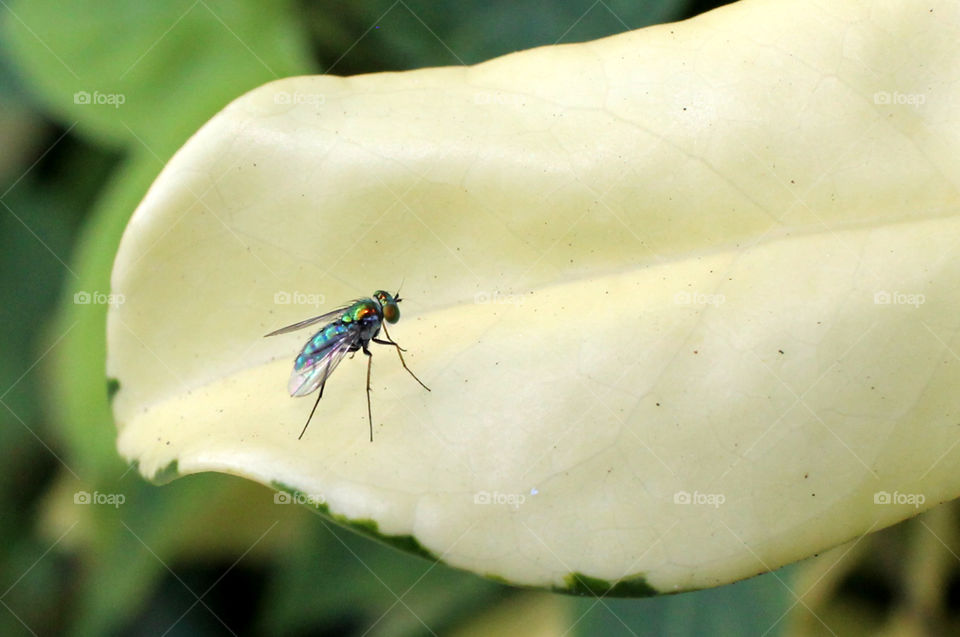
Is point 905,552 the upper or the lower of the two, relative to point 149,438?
lower

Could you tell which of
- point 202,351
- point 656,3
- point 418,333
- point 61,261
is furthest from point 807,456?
point 61,261

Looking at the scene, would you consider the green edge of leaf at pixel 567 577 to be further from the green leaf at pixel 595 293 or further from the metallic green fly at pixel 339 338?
the metallic green fly at pixel 339 338

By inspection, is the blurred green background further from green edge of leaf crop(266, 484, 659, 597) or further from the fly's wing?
green edge of leaf crop(266, 484, 659, 597)

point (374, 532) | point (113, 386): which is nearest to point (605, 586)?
point (374, 532)

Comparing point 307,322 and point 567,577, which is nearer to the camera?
point 567,577

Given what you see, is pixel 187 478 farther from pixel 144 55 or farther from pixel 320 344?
pixel 144 55

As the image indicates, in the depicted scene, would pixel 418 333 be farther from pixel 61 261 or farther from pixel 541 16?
pixel 61 261

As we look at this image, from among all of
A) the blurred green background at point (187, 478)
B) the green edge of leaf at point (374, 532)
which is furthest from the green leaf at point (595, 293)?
the blurred green background at point (187, 478)
